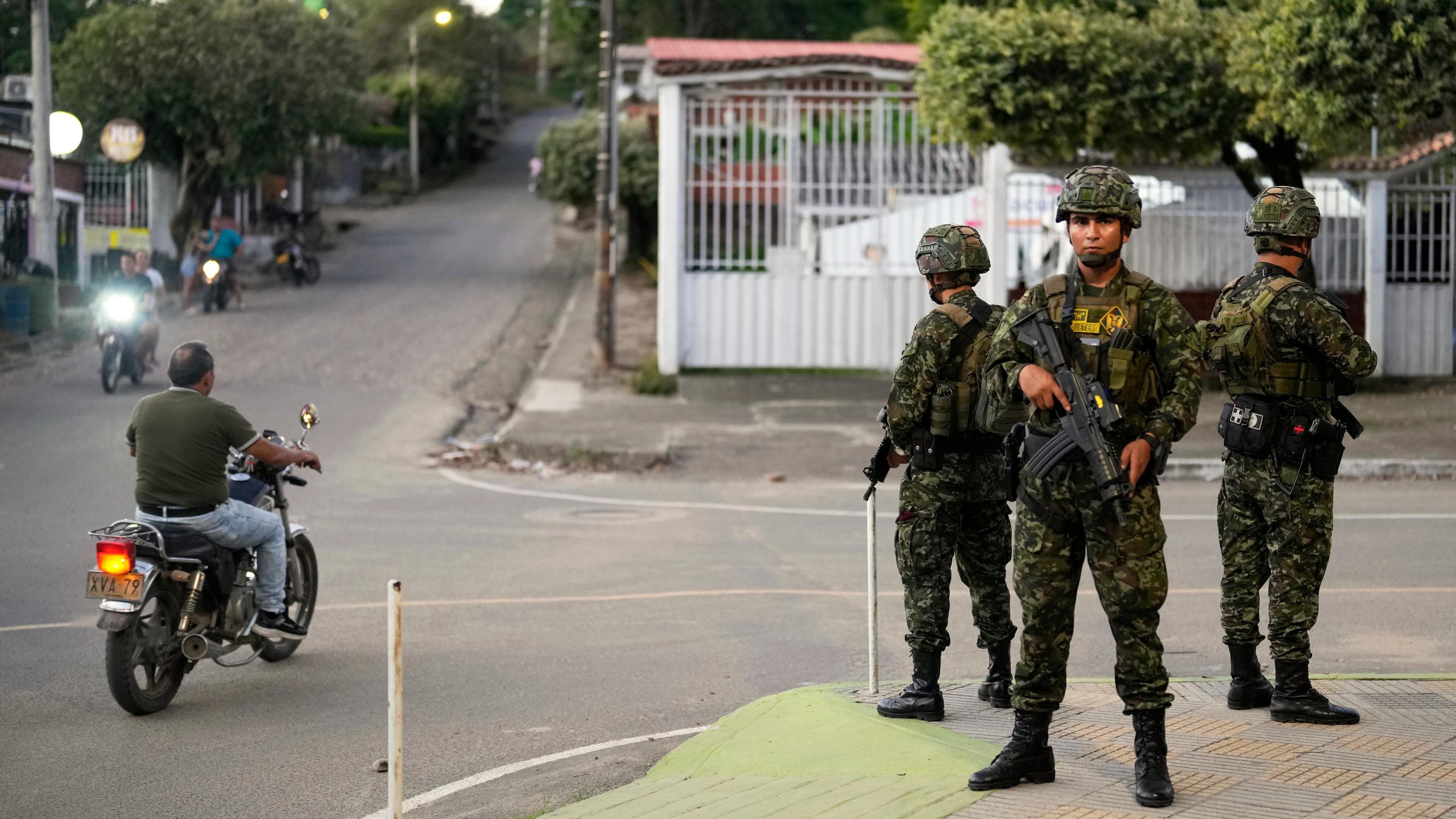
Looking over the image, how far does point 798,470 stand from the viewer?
569 inches

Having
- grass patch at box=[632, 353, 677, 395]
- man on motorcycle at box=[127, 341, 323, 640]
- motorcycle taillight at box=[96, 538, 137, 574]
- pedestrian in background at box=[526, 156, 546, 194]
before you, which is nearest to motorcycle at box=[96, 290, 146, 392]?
grass patch at box=[632, 353, 677, 395]

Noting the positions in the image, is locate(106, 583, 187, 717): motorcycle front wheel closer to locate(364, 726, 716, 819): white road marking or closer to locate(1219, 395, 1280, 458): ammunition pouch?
locate(364, 726, 716, 819): white road marking

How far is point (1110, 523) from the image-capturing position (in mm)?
4656

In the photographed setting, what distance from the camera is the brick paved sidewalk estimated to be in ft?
15.1

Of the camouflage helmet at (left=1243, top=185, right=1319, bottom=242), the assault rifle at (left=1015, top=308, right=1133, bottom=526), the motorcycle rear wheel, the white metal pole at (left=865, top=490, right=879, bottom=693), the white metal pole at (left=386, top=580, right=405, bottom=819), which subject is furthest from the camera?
the motorcycle rear wheel

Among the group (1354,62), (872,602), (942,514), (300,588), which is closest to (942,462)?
(942,514)

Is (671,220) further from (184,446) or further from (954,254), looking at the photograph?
(954,254)

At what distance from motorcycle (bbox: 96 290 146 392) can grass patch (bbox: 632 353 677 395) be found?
19.2 ft

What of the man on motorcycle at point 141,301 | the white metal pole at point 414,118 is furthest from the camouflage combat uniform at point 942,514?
the white metal pole at point 414,118

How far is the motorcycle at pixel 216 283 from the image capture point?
25.2 meters

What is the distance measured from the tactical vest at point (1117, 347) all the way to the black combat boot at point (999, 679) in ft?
5.37

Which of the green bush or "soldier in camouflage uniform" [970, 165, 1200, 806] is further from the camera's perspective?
the green bush

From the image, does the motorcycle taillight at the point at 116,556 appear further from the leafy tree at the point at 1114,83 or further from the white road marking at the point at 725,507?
the leafy tree at the point at 1114,83

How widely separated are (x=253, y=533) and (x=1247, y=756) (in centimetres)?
434
